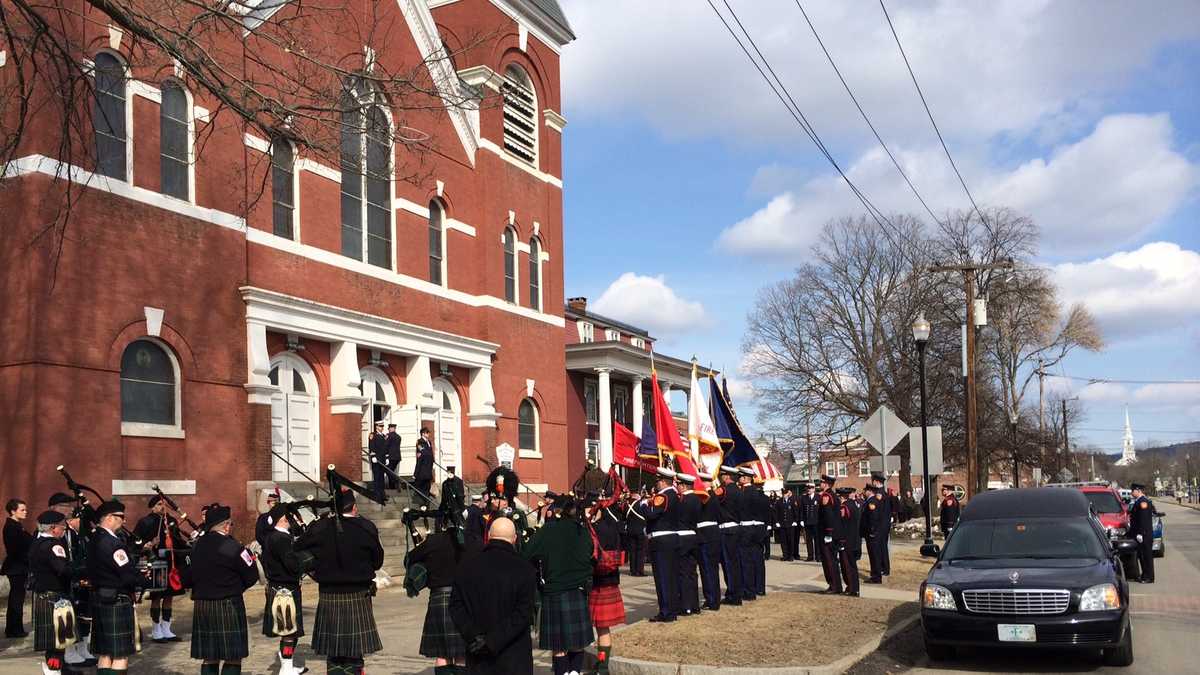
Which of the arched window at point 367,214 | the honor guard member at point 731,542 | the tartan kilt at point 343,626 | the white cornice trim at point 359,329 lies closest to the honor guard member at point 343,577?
the tartan kilt at point 343,626

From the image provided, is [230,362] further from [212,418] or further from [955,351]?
[955,351]

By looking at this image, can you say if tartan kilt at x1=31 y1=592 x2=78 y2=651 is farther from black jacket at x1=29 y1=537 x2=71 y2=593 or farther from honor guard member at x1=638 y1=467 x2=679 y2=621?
honor guard member at x1=638 y1=467 x2=679 y2=621

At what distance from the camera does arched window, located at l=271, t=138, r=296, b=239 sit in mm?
22922

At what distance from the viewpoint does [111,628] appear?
9961mm

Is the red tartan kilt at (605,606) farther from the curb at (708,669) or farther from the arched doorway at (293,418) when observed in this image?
the arched doorway at (293,418)

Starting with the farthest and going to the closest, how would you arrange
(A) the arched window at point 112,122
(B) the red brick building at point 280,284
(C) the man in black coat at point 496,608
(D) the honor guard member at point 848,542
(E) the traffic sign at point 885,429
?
(E) the traffic sign at point 885,429 → (A) the arched window at point 112,122 → (B) the red brick building at point 280,284 → (D) the honor guard member at point 848,542 → (C) the man in black coat at point 496,608

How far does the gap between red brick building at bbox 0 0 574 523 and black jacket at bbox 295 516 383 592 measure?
3.91m

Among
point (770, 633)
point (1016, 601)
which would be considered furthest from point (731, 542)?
point (1016, 601)

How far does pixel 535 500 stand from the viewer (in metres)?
31.7

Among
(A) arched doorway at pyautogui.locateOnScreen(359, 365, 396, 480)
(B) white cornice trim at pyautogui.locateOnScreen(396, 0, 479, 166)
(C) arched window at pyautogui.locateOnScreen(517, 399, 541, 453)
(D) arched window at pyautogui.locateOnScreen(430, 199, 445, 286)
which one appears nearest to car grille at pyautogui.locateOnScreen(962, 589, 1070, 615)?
(A) arched doorway at pyautogui.locateOnScreen(359, 365, 396, 480)

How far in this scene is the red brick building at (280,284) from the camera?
17.5 meters

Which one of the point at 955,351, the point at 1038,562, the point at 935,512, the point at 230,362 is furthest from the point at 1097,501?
the point at 935,512

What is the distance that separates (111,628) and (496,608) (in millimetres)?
5413

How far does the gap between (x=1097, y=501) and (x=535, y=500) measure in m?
15.0
